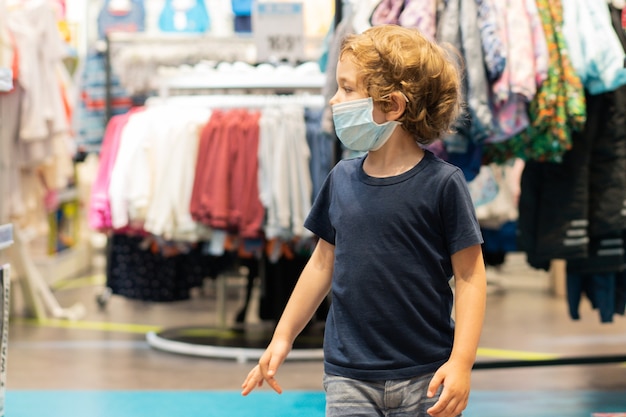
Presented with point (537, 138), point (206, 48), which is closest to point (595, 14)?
point (537, 138)

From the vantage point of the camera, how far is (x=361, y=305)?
7.00 ft

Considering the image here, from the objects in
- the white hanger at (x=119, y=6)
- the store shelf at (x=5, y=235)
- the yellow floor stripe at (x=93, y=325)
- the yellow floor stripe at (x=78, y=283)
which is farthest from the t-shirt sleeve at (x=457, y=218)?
the white hanger at (x=119, y=6)

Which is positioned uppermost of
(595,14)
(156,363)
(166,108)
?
(595,14)

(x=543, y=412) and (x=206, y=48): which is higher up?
(x=206, y=48)

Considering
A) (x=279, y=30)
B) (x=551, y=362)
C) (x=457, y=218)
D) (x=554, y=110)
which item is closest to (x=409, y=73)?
(x=457, y=218)

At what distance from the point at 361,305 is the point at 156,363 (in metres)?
2.90

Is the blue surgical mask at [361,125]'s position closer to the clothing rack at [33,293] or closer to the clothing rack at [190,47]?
the clothing rack at [190,47]

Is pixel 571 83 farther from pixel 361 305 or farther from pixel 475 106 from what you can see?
pixel 361 305

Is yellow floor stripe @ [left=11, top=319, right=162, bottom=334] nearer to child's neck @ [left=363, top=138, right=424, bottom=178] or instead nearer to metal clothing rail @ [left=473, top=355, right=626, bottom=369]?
metal clothing rail @ [left=473, top=355, right=626, bottom=369]

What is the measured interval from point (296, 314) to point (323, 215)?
0.24m

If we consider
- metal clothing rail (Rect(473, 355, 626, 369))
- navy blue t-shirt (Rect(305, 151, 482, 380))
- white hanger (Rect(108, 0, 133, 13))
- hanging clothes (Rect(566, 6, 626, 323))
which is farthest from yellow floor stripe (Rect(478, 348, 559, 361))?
white hanger (Rect(108, 0, 133, 13))

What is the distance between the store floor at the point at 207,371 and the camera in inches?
154

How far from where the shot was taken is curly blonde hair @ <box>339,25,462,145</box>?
2.12 metres

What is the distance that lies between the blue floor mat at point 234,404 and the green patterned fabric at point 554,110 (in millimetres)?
995
